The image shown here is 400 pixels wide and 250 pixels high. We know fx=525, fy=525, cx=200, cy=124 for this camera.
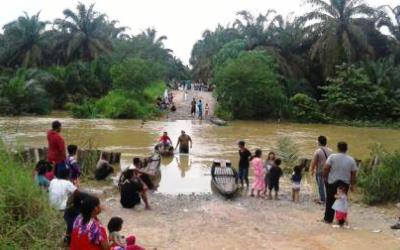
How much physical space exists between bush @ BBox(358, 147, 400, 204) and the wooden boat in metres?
3.00

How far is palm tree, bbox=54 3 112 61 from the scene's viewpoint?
177 ft

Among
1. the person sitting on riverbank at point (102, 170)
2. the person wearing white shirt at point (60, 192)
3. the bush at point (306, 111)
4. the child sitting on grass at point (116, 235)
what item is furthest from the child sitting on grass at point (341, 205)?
the bush at point (306, 111)

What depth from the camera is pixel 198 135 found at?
29.0 meters

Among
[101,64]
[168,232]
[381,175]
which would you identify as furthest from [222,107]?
[168,232]

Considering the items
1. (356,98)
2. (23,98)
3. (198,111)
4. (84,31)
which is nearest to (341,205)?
(198,111)

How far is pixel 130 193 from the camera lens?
10609 millimetres

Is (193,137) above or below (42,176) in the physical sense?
below

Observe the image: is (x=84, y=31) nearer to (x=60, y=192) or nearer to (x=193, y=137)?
(x=193, y=137)

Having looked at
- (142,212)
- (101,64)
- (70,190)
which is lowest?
(142,212)

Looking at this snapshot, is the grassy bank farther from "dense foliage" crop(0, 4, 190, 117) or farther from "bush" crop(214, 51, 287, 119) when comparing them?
"bush" crop(214, 51, 287, 119)

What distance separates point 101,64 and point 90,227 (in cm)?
4612

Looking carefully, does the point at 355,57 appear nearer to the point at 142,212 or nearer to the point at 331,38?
the point at 331,38

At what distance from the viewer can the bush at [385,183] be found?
1163 centimetres

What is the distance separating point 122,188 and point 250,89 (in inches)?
1104
